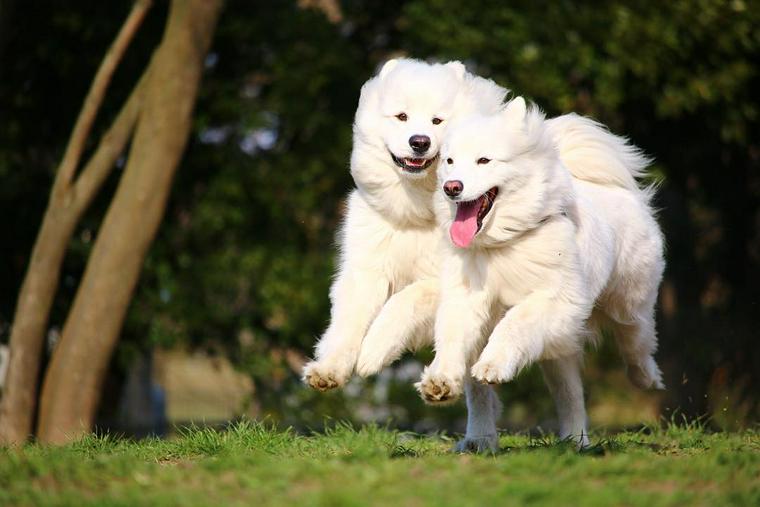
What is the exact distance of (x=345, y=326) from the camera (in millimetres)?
5461

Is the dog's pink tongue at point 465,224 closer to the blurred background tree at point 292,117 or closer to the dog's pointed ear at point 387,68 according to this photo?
the dog's pointed ear at point 387,68

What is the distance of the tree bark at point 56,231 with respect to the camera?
9.33 meters

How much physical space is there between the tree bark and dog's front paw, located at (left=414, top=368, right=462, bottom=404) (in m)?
5.23

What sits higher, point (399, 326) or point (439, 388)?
point (399, 326)

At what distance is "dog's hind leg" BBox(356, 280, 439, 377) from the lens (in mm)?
5246

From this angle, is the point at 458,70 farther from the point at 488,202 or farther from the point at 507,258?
the point at 507,258

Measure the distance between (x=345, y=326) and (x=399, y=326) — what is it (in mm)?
298

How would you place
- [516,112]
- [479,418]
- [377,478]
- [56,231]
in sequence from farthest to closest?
[56,231] → [479,418] → [516,112] → [377,478]

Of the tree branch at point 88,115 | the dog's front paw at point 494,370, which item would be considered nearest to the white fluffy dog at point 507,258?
the dog's front paw at point 494,370

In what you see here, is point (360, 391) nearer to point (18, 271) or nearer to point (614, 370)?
point (18, 271)

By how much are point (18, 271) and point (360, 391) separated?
153 inches

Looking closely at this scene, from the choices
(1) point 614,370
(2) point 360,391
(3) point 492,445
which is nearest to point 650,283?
(3) point 492,445

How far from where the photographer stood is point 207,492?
4.00m

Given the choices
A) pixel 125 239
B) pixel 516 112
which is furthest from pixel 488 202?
pixel 125 239
